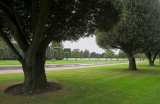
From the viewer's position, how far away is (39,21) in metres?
5.93

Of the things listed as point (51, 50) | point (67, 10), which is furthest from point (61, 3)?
point (51, 50)

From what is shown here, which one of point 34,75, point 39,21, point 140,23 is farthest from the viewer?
point 140,23

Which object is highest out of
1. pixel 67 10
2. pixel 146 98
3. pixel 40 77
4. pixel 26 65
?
pixel 67 10

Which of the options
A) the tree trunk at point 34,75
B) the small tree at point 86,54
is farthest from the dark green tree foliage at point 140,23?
the small tree at point 86,54

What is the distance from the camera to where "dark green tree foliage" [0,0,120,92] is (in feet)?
20.6

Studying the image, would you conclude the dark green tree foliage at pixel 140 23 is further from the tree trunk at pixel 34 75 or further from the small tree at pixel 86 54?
the small tree at pixel 86 54

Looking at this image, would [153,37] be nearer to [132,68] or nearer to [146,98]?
[132,68]

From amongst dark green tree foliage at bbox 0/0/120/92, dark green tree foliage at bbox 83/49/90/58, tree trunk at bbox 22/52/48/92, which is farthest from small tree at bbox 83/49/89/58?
tree trunk at bbox 22/52/48/92

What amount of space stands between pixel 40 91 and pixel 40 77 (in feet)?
2.64

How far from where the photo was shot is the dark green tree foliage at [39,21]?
6280mm

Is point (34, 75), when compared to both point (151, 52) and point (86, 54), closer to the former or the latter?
point (151, 52)

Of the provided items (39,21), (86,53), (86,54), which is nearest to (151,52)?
(39,21)

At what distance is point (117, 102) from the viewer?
210 inches

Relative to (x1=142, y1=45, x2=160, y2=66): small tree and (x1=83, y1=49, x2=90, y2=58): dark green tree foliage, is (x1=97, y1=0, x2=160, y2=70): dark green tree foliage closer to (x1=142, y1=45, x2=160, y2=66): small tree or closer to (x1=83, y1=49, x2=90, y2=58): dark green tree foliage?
(x1=142, y1=45, x2=160, y2=66): small tree
